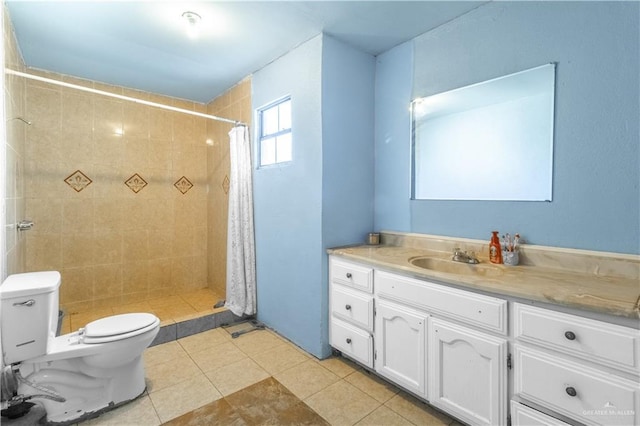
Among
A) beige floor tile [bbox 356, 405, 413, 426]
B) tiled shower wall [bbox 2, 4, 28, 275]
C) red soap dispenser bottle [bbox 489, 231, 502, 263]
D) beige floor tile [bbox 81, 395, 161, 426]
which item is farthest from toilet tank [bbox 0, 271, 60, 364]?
red soap dispenser bottle [bbox 489, 231, 502, 263]

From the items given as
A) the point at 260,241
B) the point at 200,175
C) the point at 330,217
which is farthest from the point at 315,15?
the point at 200,175

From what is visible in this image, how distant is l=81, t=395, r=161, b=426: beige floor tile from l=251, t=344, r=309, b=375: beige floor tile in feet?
2.23

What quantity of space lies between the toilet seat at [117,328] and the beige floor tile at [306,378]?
856mm

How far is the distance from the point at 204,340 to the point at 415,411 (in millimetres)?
1671

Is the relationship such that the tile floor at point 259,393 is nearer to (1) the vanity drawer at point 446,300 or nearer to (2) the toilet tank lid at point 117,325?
(2) the toilet tank lid at point 117,325

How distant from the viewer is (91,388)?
1633 mm

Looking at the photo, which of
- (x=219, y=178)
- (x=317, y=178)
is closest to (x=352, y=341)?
(x=317, y=178)

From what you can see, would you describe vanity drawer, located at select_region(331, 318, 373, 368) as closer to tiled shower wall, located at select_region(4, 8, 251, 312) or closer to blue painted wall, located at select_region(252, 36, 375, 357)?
blue painted wall, located at select_region(252, 36, 375, 357)

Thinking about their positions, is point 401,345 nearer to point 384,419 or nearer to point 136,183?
point 384,419

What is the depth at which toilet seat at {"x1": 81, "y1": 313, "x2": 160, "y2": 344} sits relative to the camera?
5.32 feet

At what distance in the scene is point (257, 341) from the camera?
244cm

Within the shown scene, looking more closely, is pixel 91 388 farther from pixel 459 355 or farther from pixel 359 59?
pixel 359 59

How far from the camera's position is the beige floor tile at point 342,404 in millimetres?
1591

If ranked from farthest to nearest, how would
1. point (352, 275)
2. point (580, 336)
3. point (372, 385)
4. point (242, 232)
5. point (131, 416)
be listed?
point (242, 232) < point (352, 275) < point (372, 385) < point (131, 416) < point (580, 336)
